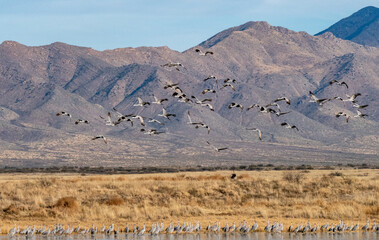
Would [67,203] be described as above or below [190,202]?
above

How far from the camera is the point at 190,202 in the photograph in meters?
43.5

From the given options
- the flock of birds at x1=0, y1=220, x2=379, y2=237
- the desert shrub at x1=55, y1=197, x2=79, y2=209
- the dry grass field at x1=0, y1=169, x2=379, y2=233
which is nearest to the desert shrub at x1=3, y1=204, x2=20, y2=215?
the dry grass field at x1=0, y1=169, x2=379, y2=233

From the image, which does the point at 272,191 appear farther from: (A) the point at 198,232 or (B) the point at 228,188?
(A) the point at 198,232

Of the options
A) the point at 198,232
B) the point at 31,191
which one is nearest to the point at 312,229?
the point at 198,232

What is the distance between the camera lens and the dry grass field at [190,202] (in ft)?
125

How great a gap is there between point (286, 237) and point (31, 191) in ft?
70.2

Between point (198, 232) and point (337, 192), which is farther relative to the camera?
point (337, 192)

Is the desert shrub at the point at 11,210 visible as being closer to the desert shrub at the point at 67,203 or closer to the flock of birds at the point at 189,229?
the desert shrub at the point at 67,203

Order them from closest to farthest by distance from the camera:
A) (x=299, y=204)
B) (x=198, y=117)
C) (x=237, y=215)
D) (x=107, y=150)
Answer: (x=237, y=215), (x=299, y=204), (x=107, y=150), (x=198, y=117)

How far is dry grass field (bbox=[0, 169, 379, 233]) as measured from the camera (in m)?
38.1

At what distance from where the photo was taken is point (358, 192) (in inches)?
1864

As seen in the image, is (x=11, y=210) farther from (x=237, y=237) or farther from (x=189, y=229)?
(x=237, y=237)

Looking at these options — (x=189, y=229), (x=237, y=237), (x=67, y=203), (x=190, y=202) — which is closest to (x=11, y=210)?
(x=67, y=203)

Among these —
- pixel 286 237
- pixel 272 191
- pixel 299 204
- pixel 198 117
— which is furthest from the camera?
pixel 198 117
